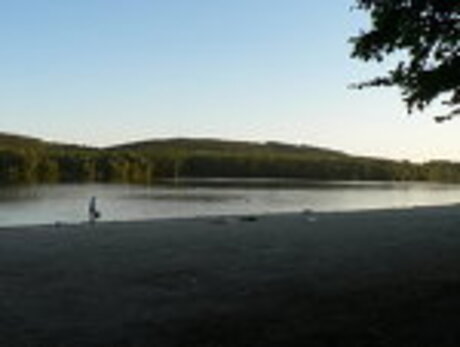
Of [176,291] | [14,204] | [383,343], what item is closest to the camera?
[383,343]

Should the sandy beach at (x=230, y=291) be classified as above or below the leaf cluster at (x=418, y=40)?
below

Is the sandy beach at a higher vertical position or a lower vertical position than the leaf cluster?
lower

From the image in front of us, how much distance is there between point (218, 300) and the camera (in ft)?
54.2

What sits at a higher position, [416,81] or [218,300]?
[416,81]

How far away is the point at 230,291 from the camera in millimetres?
17891

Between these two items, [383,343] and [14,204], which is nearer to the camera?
[383,343]

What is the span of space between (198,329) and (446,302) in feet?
15.9

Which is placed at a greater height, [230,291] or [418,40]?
[418,40]

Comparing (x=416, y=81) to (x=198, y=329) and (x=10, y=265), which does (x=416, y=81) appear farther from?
(x=10, y=265)

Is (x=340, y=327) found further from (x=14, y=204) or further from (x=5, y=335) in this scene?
(x=14, y=204)

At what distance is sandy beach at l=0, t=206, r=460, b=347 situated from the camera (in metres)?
12.9

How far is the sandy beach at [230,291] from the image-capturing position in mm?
12914

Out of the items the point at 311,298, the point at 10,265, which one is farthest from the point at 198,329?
the point at 10,265

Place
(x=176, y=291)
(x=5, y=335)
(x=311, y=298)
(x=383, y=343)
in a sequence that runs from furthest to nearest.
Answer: (x=176, y=291)
(x=311, y=298)
(x=5, y=335)
(x=383, y=343)
